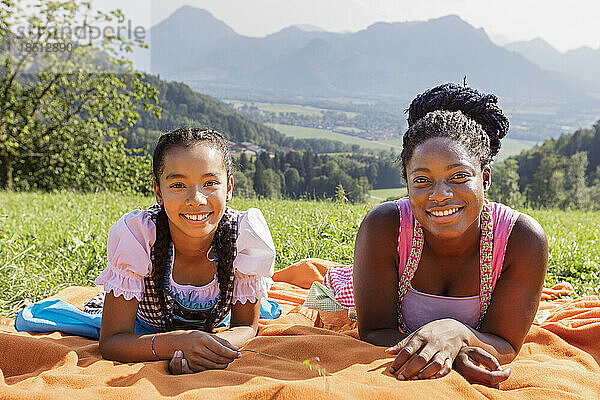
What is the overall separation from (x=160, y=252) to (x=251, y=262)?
0.47 m

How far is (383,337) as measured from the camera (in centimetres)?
262

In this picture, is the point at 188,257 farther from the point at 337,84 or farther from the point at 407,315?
the point at 337,84

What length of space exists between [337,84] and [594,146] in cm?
13919

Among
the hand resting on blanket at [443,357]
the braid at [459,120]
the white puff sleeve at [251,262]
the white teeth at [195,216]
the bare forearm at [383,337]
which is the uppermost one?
the braid at [459,120]

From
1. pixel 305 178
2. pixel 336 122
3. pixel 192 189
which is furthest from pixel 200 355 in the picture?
pixel 336 122

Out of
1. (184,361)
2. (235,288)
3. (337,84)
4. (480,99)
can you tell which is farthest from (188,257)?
(337,84)

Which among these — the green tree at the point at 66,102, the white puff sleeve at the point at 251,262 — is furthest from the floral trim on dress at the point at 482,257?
the green tree at the point at 66,102

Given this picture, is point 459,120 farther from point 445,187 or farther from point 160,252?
point 160,252

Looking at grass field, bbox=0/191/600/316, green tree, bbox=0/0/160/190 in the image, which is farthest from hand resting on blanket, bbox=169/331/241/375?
green tree, bbox=0/0/160/190

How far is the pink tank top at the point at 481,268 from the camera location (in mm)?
2617

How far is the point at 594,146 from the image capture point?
5794cm

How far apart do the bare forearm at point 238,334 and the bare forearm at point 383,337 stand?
58 centimetres

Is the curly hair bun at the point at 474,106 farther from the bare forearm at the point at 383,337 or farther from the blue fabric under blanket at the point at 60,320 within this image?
the blue fabric under blanket at the point at 60,320

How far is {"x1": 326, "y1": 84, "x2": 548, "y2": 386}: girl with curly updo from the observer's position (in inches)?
88.1
